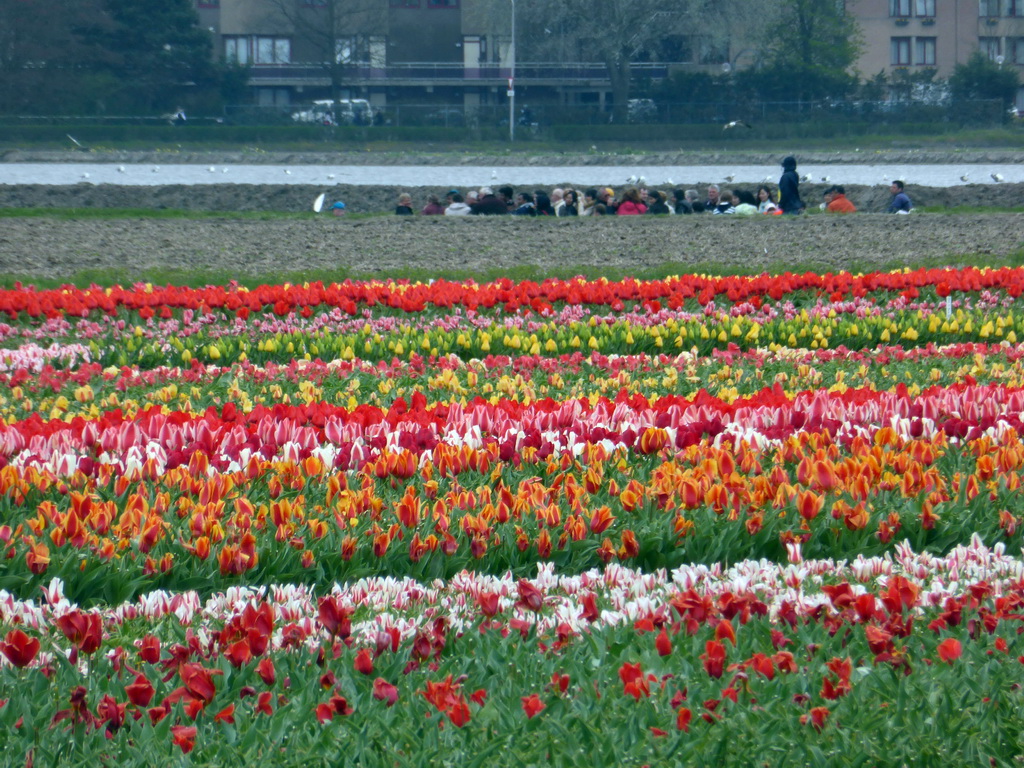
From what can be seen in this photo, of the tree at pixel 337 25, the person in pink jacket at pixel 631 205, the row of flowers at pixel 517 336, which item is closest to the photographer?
the row of flowers at pixel 517 336

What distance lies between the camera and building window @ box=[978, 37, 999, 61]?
58900 millimetres

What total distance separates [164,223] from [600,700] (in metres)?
16.6

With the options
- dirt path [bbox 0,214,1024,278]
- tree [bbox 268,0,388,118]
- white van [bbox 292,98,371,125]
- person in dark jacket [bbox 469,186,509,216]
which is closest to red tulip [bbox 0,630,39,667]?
dirt path [bbox 0,214,1024,278]

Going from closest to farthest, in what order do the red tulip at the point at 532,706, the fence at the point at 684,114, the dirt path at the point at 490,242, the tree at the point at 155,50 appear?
the red tulip at the point at 532,706
the dirt path at the point at 490,242
the fence at the point at 684,114
the tree at the point at 155,50

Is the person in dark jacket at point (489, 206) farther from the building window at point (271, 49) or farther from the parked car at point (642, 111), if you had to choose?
the building window at point (271, 49)

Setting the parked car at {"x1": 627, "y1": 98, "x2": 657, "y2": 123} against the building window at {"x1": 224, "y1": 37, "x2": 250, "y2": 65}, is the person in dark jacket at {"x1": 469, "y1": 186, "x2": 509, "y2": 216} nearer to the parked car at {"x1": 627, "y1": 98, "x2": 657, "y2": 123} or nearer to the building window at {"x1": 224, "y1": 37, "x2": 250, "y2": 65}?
the parked car at {"x1": 627, "y1": 98, "x2": 657, "y2": 123}

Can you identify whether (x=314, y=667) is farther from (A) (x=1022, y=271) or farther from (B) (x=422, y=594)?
(A) (x=1022, y=271)

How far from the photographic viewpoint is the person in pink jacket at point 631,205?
2064 cm

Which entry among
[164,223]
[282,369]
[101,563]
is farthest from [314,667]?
[164,223]

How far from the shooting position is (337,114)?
52938mm

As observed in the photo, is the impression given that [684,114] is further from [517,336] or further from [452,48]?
[517,336]

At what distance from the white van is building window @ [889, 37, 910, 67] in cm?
2490

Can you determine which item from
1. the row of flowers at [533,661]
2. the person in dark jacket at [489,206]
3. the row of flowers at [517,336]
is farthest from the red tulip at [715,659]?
the person in dark jacket at [489,206]

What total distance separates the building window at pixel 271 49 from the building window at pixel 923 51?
1148 inches
